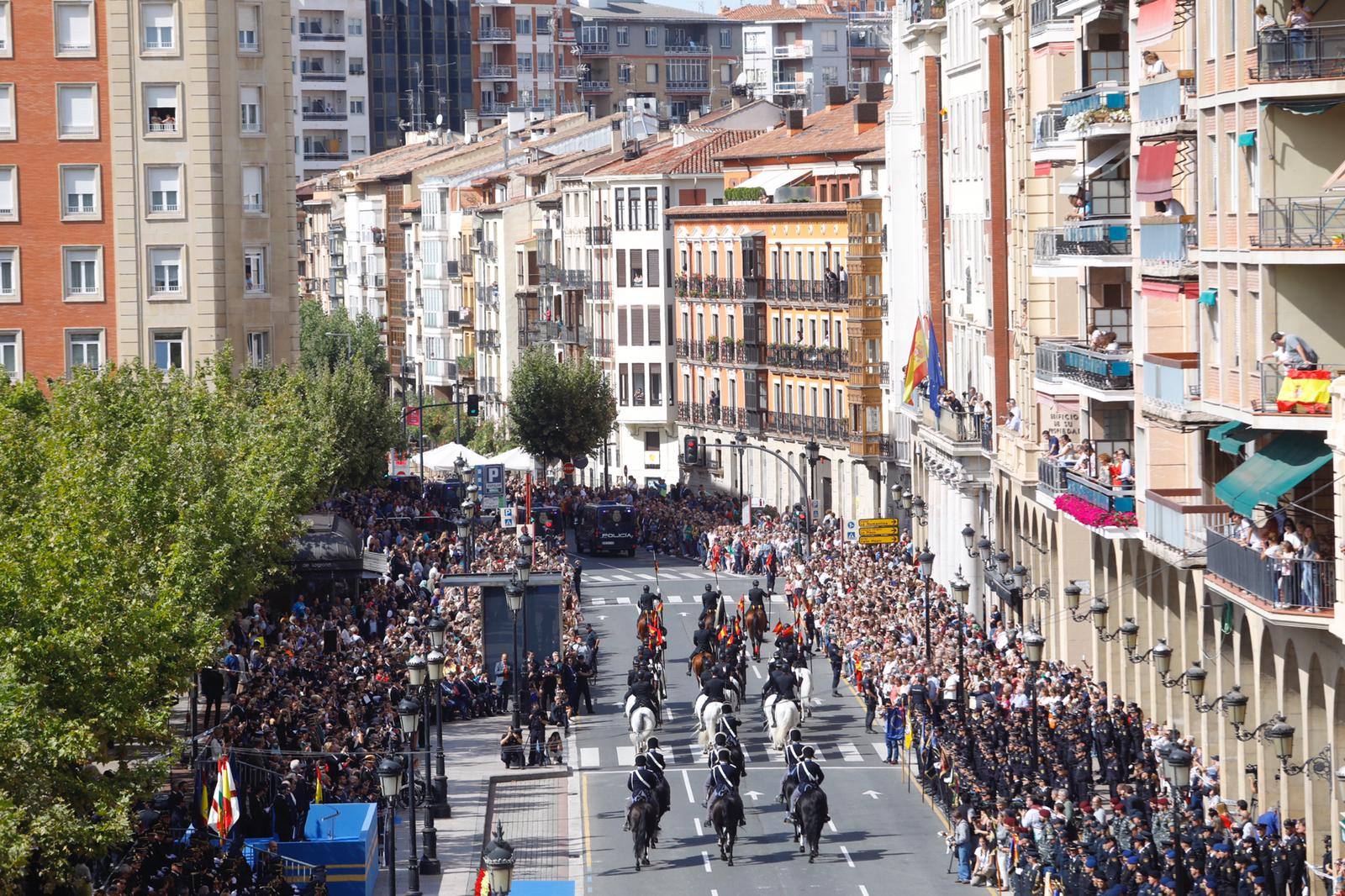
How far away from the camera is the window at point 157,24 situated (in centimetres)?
7338

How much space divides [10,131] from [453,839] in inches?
1372

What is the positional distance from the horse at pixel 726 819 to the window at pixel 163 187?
37.9m

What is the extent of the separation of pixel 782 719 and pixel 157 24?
112 ft

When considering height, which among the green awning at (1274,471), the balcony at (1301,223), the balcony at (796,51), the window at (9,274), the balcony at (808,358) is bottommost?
the green awning at (1274,471)

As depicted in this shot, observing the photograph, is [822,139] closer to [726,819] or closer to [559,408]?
[559,408]

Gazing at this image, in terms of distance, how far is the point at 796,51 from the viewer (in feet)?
571

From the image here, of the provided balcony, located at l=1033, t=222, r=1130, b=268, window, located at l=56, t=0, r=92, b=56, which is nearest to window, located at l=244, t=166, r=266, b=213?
window, located at l=56, t=0, r=92, b=56

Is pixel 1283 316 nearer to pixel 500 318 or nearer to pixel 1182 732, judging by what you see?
pixel 1182 732

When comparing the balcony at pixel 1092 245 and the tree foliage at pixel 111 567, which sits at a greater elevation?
the balcony at pixel 1092 245

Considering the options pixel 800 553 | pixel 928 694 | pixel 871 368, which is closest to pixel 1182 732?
pixel 928 694

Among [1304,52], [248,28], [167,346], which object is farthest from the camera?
[248,28]

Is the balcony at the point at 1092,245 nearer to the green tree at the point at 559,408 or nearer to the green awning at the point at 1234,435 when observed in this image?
Answer: the green awning at the point at 1234,435

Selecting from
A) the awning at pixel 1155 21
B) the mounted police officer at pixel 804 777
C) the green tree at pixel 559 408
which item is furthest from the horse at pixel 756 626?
the green tree at pixel 559 408

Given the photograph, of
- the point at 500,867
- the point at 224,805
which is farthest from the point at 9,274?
the point at 500,867
